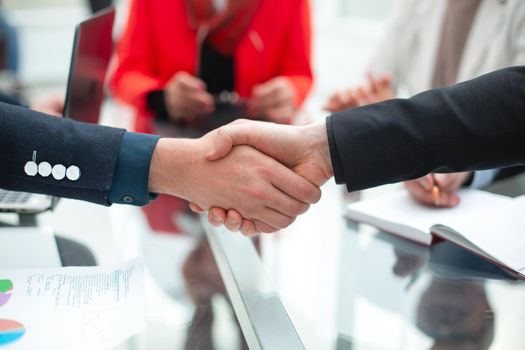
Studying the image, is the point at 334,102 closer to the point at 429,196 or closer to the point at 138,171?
the point at 429,196

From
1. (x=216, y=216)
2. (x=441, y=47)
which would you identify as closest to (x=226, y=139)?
(x=216, y=216)

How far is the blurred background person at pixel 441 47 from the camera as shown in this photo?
1.35 m

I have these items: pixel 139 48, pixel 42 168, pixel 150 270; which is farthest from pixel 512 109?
pixel 139 48

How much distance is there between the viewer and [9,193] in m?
0.97

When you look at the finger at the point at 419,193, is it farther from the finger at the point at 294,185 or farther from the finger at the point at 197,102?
the finger at the point at 197,102

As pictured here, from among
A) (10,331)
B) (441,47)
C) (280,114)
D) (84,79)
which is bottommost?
(10,331)

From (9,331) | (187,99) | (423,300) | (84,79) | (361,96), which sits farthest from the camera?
(187,99)

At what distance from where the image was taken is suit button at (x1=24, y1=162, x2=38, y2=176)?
→ 31.9 inches

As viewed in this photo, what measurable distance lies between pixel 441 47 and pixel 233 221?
37.4 inches

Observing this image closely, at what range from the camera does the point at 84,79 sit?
1015 millimetres

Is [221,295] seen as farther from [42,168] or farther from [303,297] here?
[42,168]

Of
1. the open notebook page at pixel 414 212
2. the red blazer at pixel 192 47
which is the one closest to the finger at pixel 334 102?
the red blazer at pixel 192 47

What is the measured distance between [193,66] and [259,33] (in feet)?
0.78

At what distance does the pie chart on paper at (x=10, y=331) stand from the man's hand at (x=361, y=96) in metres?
0.95
